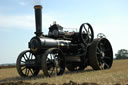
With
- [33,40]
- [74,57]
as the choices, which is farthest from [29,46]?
[74,57]

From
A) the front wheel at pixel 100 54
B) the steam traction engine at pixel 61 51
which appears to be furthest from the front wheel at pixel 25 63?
the front wheel at pixel 100 54

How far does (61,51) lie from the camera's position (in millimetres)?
12969

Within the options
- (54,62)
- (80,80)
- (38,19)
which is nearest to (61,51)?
(54,62)

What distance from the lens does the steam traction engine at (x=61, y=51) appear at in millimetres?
12708

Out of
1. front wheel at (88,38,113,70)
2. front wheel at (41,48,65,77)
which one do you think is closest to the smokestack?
→ front wheel at (41,48,65,77)

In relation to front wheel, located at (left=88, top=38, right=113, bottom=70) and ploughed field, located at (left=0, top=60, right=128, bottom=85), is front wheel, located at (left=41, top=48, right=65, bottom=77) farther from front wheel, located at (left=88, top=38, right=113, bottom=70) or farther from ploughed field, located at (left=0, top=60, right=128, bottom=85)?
front wheel, located at (left=88, top=38, right=113, bottom=70)

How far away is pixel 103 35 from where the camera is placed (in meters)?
17.6

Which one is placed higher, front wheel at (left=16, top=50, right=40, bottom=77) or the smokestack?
the smokestack

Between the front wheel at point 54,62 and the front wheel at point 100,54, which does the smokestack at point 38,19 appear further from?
the front wheel at point 100,54

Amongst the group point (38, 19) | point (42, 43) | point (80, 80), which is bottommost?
point (80, 80)

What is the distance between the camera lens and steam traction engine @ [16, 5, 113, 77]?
12708mm

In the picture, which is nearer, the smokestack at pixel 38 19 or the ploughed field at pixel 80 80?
the ploughed field at pixel 80 80

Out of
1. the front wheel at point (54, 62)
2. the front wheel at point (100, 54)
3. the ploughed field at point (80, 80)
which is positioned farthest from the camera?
the front wheel at point (100, 54)

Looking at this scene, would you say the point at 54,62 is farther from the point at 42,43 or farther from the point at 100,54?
the point at 100,54
